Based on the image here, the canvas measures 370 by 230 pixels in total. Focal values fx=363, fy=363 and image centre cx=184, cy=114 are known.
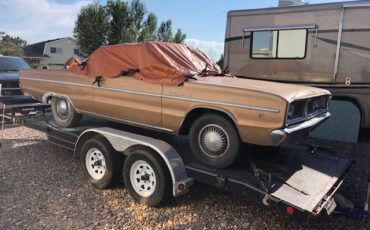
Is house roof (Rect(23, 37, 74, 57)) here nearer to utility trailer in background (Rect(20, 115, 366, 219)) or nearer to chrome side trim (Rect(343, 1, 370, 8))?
chrome side trim (Rect(343, 1, 370, 8))

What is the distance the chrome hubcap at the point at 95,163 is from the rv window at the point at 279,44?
14.2 feet

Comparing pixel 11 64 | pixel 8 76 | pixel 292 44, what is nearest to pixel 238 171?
pixel 292 44

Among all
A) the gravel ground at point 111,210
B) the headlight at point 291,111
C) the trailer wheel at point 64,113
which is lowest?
the gravel ground at point 111,210

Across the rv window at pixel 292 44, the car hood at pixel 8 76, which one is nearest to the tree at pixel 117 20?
the car hood at pixel 8 76

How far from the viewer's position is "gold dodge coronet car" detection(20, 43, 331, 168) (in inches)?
145

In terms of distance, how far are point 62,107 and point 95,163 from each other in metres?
1.52

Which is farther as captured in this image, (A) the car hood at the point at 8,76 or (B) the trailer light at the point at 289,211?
(A) the car hood at the point at 8,76

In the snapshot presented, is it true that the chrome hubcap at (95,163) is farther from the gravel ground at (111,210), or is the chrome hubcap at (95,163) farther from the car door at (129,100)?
the car door at (129,100)

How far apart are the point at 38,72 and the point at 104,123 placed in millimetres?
1541

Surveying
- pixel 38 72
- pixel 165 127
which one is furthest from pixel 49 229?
pixel 38 72

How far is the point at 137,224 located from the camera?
387 centimetres

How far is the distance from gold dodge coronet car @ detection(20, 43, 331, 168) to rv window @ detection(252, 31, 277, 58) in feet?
8.03

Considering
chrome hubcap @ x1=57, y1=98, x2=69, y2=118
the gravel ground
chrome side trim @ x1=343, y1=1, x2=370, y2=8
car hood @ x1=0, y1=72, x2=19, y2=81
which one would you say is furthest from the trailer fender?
car hood @ x1=0, y1=72, x2=19, y2=81

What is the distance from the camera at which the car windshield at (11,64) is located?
10.0 m
